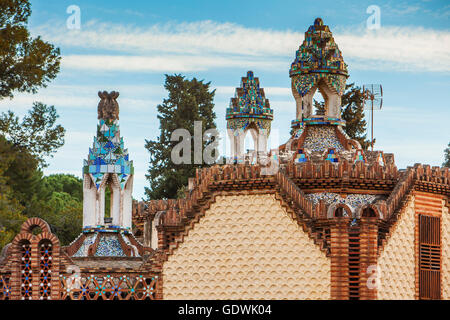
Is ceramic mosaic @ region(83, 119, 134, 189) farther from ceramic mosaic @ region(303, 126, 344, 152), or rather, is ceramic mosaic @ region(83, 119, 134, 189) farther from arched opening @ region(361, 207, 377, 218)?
arched opening @ region(361, 207, 377, 218)

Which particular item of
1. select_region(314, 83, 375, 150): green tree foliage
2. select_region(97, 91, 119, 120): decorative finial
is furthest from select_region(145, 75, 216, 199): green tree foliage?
select_region(97, 91, 119, 120): decorative finial

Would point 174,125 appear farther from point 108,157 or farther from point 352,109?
point 108,157

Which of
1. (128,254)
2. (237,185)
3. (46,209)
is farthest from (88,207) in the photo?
(46,209)

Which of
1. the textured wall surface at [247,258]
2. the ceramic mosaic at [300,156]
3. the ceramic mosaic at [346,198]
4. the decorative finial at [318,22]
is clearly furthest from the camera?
the decorative finial at [318,22]

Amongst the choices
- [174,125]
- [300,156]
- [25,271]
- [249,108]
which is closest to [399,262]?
[300,156]

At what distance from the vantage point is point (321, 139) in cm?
2764

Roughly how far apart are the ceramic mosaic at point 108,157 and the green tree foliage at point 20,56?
3614 millimetres

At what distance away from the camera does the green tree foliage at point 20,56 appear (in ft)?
102

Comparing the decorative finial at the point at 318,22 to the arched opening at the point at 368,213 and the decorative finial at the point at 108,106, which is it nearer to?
the decorative finial at the point at 108,106

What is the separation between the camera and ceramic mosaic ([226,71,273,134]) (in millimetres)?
32688

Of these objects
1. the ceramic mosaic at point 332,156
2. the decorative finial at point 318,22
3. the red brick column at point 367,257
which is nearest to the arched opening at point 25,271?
the ceramic mosaic at point 332,156

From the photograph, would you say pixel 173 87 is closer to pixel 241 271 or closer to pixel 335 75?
pixel 335 75

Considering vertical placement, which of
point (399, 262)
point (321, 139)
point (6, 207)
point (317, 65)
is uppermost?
point (317, 65)

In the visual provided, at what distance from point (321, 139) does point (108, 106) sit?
196 inches
